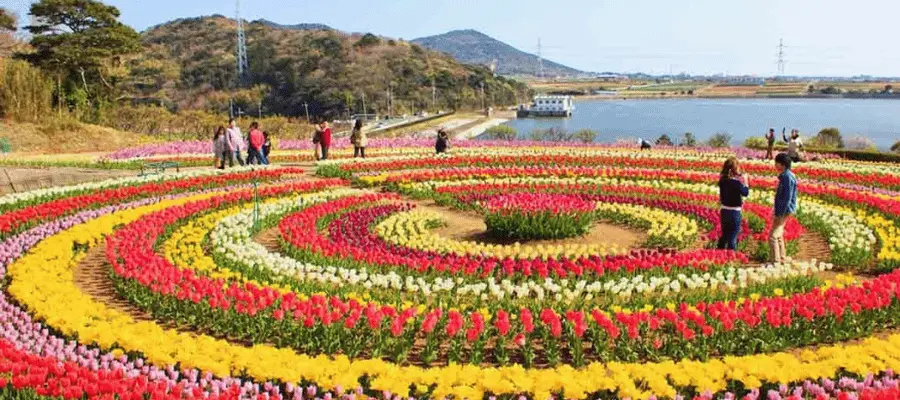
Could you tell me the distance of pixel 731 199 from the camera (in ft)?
40.2

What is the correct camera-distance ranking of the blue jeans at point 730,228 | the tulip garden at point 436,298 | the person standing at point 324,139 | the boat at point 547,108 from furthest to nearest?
the boat at point 547,108 → the person standing at point 324,139 → the blue jeans at point 730,228 → the tulip garden at point 436,298

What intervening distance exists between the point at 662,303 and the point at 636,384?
2681mm

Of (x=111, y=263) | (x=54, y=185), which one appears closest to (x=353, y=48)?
(x=54, y=185)

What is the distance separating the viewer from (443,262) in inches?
439

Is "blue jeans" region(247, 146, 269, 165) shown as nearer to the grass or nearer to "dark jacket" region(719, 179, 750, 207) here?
the grass

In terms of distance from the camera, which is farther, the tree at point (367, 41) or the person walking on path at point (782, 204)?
the tree at point (367, 41)

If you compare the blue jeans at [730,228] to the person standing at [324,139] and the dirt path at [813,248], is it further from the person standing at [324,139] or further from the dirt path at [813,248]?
the person standing at [324,139]

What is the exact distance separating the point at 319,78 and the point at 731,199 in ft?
419

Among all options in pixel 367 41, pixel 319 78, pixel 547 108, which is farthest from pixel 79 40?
pixel 367 41

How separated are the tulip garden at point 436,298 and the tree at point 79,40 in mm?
35128

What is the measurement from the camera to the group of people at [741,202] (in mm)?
11617

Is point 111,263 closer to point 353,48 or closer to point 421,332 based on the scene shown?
point 421,332

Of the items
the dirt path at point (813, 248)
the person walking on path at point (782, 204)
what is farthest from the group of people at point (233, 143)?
the person walking on path at point (782, 204)

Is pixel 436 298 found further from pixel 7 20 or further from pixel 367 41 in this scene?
pixel 367 41
